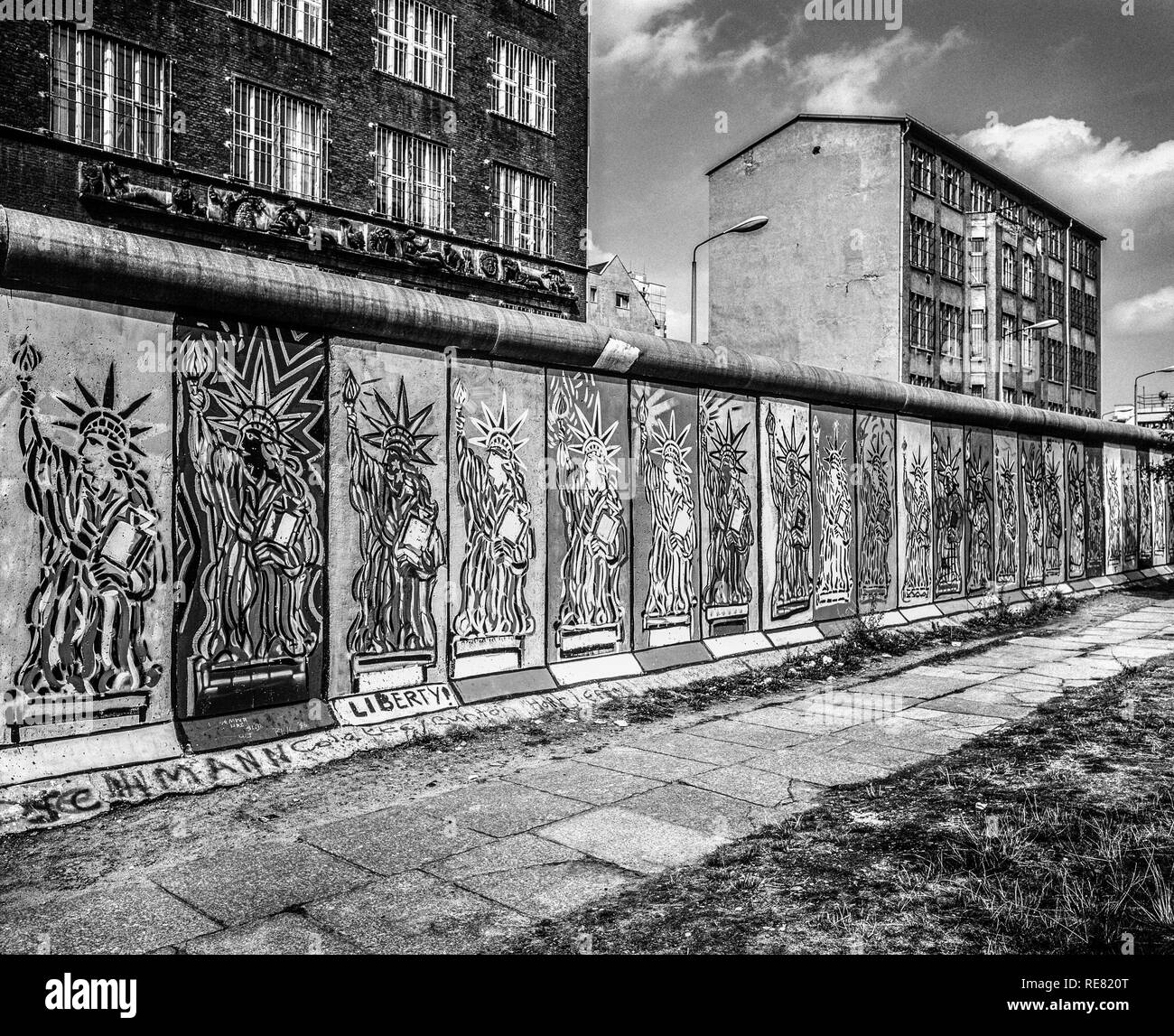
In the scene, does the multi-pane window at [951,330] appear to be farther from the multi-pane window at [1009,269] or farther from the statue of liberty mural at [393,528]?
the statue of liberty mural at [393,528]

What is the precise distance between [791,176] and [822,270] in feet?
13.4

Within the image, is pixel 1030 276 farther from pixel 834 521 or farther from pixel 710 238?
pixel 834 521

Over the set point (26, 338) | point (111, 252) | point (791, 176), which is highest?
point (791, 176)

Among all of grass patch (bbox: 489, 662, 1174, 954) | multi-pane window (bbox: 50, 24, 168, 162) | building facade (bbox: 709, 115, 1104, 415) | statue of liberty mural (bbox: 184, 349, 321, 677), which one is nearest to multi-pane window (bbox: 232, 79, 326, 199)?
multi-pane window (bbox: 50, 24, 168, 162)

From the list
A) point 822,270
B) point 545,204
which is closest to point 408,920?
point 545,204

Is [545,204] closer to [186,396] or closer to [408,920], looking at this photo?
[186,396]

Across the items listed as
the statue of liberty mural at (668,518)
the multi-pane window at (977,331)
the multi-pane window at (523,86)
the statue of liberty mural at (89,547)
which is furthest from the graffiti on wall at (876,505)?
the multi-pane window at (977,331)

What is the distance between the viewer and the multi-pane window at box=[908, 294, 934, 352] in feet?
Result: 126

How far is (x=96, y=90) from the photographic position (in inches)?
711

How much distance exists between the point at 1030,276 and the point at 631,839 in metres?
51.4

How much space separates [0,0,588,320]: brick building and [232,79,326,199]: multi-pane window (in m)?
0.04

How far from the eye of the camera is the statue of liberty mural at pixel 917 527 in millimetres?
11555

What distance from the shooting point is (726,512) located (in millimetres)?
8648

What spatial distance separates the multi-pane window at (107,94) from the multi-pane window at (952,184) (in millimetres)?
33072
